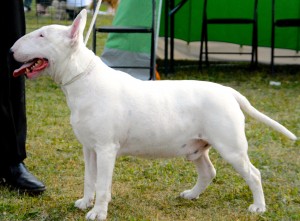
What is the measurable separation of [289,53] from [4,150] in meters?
7.06

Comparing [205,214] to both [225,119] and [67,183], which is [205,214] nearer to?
[225,119]

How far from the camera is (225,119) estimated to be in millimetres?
3619

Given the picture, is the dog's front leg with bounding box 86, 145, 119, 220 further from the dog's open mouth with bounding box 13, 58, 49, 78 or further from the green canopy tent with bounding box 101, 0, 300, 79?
the green canopy tent with bounding box 101, 0, 300, 79

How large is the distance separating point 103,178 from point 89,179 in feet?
0.91

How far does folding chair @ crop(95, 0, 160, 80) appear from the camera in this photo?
8156mm

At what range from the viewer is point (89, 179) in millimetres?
3793

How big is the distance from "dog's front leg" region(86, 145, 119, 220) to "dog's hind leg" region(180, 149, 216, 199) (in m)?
0.67

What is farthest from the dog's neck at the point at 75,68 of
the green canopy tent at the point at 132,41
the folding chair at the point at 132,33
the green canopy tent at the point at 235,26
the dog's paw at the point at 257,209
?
the green canopy tent at the point at 235,26

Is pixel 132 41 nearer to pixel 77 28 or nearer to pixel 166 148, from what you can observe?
pixel 166 148

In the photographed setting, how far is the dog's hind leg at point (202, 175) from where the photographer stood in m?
4.02

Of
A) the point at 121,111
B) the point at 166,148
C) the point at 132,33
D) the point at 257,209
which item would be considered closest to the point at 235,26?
the point at 132,33

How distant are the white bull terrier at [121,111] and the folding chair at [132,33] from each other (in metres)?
4.49

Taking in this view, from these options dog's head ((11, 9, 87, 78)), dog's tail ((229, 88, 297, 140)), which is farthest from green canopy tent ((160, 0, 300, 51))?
dog's head ((11, 9, 87, 78))

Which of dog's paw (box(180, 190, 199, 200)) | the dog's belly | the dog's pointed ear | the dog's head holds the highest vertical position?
the dog's pointed ear
